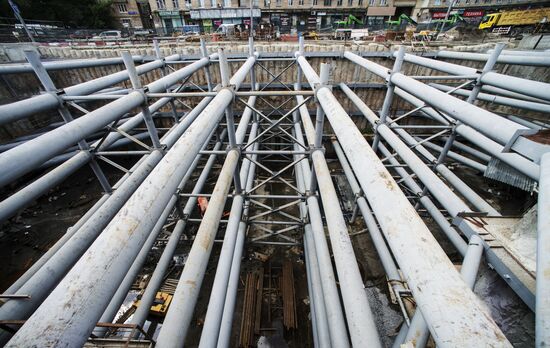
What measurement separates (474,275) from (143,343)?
322 centimetres

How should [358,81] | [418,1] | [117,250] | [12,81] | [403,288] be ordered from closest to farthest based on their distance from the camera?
[117,250]
[403,288]
[12,81]
[358,81]
[418,1]

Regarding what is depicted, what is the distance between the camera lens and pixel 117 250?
4.15ft

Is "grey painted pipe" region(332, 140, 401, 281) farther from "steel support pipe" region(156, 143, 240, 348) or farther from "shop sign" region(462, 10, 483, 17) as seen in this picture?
"shop sign" region(462, 10, 483, 17)

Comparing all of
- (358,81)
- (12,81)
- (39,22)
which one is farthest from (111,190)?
(39,22)

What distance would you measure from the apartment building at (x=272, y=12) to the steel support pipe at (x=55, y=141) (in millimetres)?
36320

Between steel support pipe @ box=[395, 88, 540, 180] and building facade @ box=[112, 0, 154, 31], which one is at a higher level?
building facade @ box=[112, 0, 154, 31]

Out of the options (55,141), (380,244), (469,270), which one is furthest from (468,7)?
(55,141)

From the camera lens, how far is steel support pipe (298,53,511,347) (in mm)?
877

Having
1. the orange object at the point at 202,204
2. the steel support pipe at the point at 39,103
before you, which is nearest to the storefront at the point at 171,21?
the steel support pipe at the point at 39,103

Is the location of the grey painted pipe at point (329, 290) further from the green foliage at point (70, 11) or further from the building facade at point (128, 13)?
the building facade at point (128, 13)

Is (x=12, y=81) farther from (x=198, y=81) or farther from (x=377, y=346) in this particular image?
(x=377, y=346)

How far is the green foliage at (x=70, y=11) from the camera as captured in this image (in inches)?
1029

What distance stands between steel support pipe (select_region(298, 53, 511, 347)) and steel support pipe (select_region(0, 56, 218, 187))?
3.22 m

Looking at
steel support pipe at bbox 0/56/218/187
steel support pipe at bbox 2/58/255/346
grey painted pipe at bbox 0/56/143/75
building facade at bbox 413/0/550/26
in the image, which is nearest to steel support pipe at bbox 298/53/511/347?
steel support pipe at bbox 2/58/255/346
